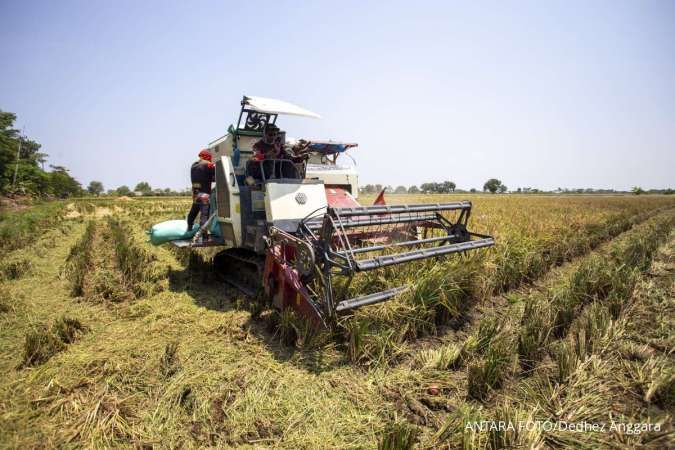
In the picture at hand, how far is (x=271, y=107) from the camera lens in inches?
214

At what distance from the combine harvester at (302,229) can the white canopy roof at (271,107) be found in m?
0.02

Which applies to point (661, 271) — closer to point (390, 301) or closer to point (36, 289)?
point (390, 301)

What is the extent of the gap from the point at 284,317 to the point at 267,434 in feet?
4.51

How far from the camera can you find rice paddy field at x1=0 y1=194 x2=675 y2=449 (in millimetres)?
2174

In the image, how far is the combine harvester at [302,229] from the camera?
11.1 feet

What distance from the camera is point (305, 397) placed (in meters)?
2.61

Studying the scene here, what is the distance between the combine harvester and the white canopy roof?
0.06 ft

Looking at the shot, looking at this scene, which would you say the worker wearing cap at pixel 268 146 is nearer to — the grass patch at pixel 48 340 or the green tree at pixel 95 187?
the grass patch at pixel 48 340

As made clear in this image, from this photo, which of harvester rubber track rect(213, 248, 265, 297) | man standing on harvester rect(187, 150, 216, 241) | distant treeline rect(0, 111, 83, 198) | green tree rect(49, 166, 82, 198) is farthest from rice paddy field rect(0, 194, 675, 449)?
green tree rect(49, 166, 82, 198)

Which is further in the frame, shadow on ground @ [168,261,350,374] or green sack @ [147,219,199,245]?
green sack @ [147,219,199,245]

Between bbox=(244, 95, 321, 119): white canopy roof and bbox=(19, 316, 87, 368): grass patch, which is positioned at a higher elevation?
bbox=(244, 95, 321, 119): white canopy roof

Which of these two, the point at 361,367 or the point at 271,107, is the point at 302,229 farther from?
the point at 271,107

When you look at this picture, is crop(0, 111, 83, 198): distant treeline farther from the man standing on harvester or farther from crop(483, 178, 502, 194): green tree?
crop(483, 178, 502, 194): green tree

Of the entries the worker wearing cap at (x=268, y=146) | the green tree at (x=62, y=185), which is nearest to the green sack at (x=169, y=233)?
the worker wearing cap at (x=268, y=146)
